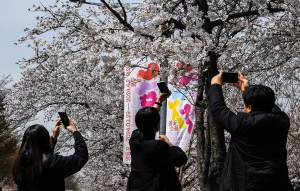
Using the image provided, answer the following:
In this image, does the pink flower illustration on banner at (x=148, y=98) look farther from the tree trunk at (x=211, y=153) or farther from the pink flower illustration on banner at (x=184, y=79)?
the tree trunk at (x=211, y=153)

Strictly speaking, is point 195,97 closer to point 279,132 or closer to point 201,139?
point 201,139

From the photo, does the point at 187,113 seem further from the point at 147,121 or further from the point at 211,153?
the point at 147,121

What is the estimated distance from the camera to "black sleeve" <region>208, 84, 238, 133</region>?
120 inches

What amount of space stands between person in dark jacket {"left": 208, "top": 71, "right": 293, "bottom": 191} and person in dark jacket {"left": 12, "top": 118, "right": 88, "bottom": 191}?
1048 millimetres

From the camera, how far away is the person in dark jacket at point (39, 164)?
10.9 feet

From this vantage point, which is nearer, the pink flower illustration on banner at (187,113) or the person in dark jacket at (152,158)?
the person in dark jacket at (152,158)

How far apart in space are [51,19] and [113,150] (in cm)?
610

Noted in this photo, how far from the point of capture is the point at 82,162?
11.3ft

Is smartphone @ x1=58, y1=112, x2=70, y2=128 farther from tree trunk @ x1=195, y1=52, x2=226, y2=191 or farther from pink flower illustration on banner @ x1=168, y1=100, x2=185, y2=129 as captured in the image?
pink flower illustration on banner @ x1=168, y1=100, x2=185, y2=129

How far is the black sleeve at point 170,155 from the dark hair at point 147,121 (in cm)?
13

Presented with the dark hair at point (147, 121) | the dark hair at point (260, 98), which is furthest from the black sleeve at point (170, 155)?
the dark hair at point (260, 98)

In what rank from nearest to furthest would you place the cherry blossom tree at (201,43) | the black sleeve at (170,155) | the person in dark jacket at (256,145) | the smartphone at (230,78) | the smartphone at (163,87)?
the person in dark jacket at (256,145) → the smartphone at (230,78) → the black sleeve at (170,155) → the smartphone at (163,87) → the cherry blossom tree at (201,43)

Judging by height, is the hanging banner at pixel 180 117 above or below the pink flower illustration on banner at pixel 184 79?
below

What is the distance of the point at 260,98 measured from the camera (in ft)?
10.2
